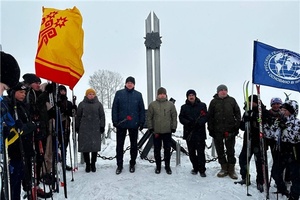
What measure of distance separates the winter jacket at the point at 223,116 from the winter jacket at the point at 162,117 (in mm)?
818

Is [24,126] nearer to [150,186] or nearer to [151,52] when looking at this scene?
[150,186]

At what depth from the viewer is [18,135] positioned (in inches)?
136

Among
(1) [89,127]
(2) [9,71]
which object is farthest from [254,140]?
(2) [9,71]

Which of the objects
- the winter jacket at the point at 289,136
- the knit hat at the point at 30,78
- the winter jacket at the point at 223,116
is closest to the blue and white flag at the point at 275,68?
the winter jacket at the point at 289,136

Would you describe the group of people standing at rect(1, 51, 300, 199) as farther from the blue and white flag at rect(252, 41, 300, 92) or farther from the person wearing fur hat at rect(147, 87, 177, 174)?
the blue and white flag at rect(252, 41, 300, 92)

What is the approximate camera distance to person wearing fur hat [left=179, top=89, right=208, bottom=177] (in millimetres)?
6297

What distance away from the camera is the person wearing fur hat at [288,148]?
4.89m

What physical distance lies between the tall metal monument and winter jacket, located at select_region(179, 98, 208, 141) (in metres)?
2.74

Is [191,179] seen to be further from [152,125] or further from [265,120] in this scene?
[265,120]

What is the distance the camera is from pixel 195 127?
6.30 meters

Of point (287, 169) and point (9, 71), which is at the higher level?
point (9, 71)

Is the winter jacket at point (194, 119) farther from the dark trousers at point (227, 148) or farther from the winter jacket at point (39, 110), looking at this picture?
the winter jacket at point (39, 110)

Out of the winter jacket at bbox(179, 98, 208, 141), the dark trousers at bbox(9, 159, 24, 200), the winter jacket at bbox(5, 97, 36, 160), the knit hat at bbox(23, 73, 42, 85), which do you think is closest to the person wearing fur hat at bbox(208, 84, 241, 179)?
the winter jacket at bbox(179, 98, 208, 141)

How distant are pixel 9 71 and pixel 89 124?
437 cm
